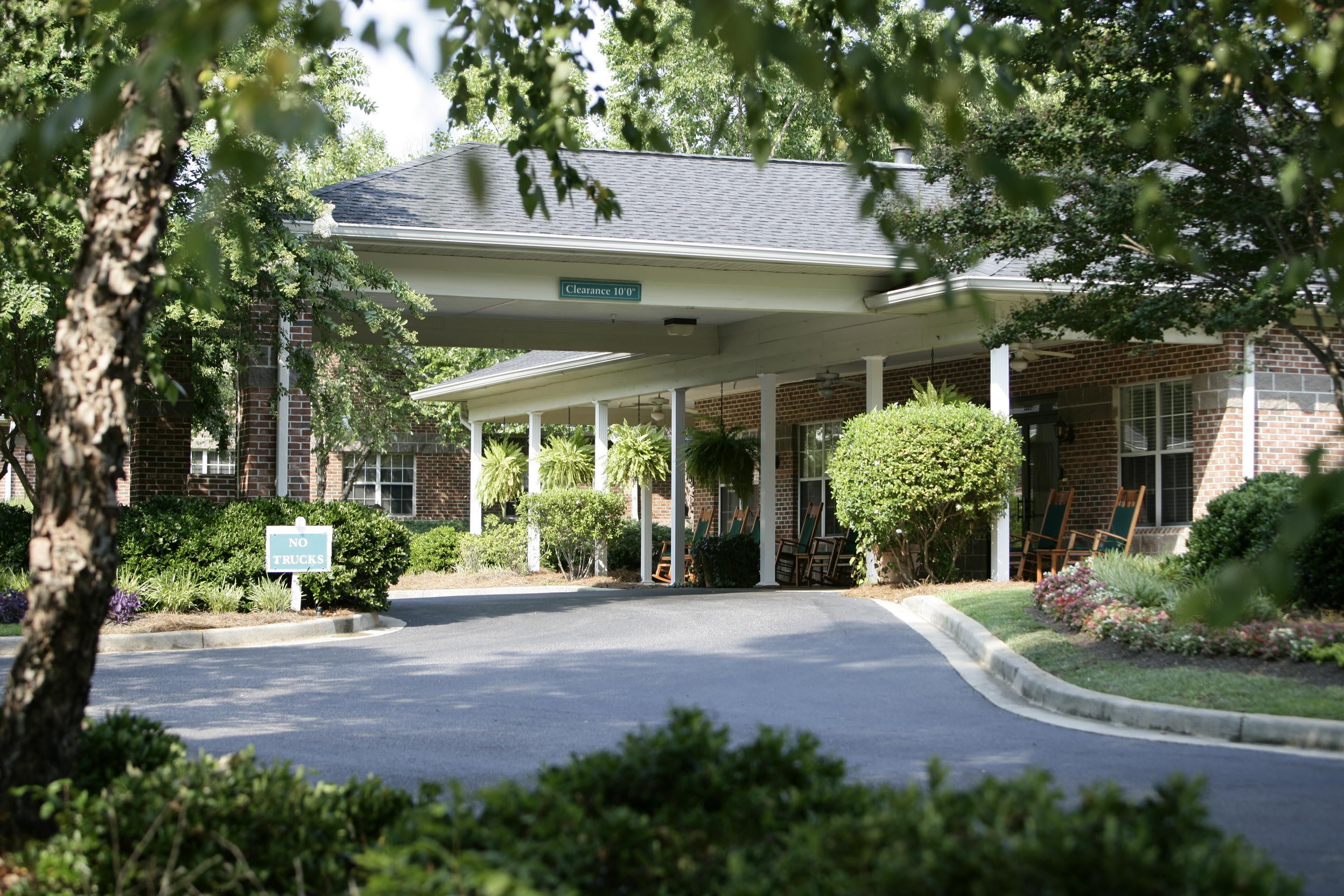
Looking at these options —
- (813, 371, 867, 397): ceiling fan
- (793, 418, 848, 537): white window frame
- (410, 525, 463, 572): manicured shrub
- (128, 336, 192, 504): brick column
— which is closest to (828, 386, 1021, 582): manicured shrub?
(813, 371, 867, 397): ceiling fan

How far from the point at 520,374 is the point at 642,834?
21.4 meters

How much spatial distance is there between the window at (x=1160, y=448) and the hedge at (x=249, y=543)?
9.66 m

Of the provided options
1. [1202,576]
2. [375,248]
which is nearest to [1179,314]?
[1202,576]

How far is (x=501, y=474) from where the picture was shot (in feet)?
84.9

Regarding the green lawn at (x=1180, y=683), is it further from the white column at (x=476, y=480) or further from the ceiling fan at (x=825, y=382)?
the white column at (x=476, y=480)

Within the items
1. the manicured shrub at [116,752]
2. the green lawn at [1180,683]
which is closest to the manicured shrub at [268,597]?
the green lawn at [1180,683]

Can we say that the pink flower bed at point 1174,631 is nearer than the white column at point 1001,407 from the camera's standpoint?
Yes

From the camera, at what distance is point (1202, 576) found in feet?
35.4

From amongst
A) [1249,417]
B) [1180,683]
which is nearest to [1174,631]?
[1180,683]

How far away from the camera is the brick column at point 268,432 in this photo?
46.8ft

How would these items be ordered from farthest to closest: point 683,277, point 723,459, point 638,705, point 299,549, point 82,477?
point 723,459, point 683,277, point 299,549, point 638,705, point 82,477

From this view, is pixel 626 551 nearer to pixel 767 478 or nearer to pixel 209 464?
pixel 767 478

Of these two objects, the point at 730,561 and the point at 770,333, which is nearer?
the point at 770,333

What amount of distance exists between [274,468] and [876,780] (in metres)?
10.4
